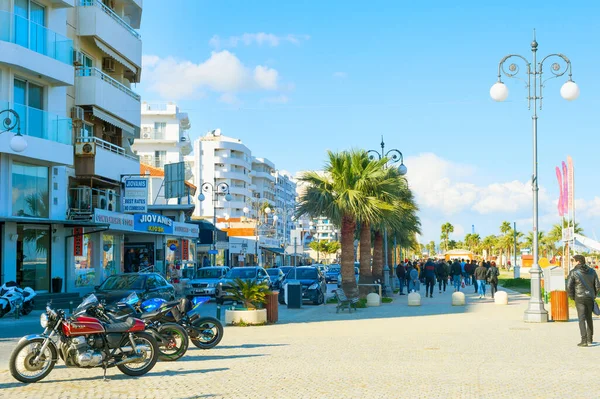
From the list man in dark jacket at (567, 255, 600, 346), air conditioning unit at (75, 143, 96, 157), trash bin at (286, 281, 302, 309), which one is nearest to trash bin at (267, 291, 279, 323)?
trash bin at (286, 281, 302, 309)

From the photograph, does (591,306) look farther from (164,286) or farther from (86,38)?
(86,38)

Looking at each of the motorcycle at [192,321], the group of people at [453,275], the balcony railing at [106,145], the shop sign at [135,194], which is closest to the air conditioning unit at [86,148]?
the balcony railing at [106,145]

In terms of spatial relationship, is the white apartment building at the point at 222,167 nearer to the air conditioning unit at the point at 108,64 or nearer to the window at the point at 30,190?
the air conditioning unit at the point at 108,64

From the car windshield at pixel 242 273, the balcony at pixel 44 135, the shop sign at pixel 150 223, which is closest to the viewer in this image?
the balcony at pixel 44 135

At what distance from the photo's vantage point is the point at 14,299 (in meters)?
23.7

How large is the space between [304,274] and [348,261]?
13.2ft

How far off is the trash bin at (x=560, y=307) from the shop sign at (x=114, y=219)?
63.2ft

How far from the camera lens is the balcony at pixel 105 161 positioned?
34281mm

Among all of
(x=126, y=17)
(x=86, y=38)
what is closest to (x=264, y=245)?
(x=126, y=17)

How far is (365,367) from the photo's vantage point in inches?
464

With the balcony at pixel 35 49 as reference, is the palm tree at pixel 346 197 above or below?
below

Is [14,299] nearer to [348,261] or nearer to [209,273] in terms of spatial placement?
[348,261]

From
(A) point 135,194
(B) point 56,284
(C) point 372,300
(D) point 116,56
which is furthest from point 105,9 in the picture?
(C) point 372,300

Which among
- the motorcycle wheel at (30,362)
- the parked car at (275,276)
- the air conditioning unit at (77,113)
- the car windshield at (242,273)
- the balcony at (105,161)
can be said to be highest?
the air conditioning unit at (77,113)
